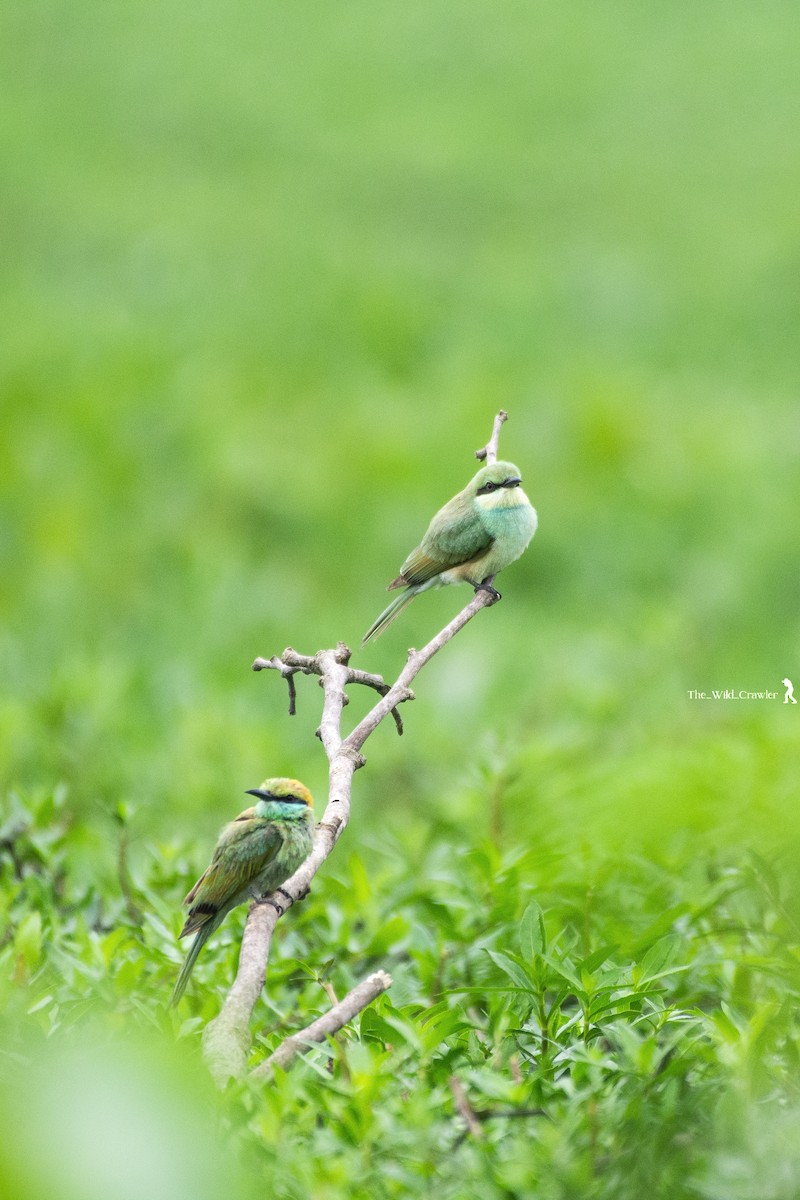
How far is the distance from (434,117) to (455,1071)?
11.7m

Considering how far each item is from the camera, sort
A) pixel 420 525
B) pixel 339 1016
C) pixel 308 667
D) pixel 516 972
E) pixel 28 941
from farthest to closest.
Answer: pixel 420 525
pixel 28 941
pixel 516 972
pixel 308 667
pixel 339 1016

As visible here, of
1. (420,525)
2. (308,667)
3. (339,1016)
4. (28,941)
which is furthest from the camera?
(420,525)

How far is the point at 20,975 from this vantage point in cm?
200

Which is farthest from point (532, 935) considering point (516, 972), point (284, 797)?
point (284, 797)

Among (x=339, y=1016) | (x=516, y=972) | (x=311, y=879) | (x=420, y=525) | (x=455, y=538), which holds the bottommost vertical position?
(x=339, y=1016)

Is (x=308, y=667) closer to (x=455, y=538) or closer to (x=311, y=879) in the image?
(x=311, y=879)

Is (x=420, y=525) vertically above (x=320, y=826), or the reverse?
(x=420, y=525)

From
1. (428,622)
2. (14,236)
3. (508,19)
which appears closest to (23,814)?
(428,622)

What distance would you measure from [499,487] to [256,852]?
1.90ft

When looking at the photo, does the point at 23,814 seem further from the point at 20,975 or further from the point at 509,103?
the point at 509,103

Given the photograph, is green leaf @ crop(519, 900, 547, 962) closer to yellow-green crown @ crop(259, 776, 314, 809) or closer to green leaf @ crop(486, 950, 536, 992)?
green leaf @ crop(486, 950, 536, 992)

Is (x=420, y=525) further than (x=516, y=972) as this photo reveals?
Yes

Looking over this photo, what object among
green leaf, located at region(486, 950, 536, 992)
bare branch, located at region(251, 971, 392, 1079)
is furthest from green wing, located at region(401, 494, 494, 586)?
bare branch, located at region(251, 971, 392, 1079)

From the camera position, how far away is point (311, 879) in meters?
1.36
